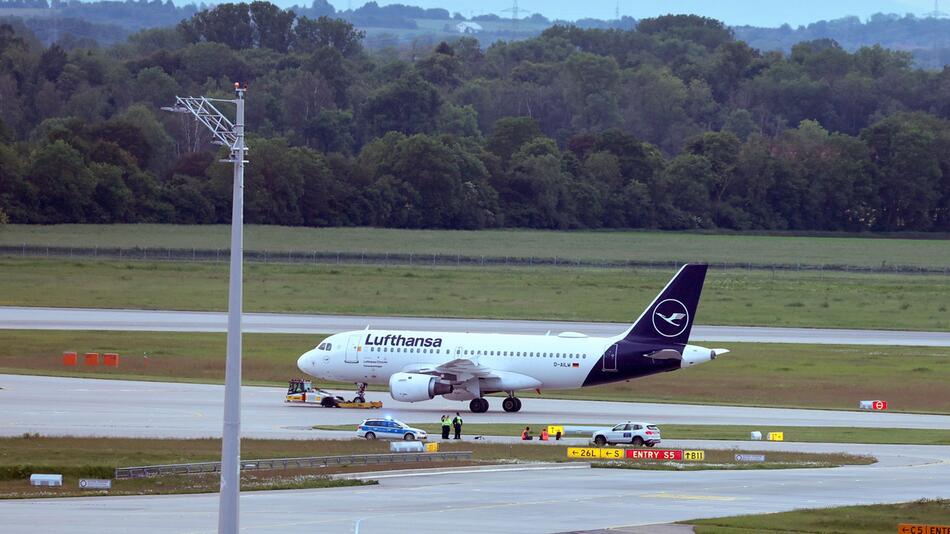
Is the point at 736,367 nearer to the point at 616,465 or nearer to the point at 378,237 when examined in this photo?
the point at 616,465

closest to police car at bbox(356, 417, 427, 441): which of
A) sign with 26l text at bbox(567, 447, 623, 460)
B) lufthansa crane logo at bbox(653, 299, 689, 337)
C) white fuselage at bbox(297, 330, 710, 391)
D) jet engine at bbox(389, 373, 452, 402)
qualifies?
sign with 26l text at bbox(567, 447, 623, 460)

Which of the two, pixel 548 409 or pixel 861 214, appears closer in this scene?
pixel 548 409

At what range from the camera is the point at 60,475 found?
40.3m

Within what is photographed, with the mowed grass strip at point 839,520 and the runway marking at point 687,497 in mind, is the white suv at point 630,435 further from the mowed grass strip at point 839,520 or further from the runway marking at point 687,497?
the mowed grass strip at point 839,520

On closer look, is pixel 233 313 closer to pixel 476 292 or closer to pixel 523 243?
pixel 476 292

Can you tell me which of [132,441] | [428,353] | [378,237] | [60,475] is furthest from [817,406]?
[378,237]

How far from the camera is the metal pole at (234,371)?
2584 cm

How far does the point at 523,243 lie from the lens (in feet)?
552

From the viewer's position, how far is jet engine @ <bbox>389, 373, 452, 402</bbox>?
61.3 m

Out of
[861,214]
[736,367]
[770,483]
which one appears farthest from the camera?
[861,214]

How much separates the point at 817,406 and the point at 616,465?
910 inches

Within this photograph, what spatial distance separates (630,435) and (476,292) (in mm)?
63447

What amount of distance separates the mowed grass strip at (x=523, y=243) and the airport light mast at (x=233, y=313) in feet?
388

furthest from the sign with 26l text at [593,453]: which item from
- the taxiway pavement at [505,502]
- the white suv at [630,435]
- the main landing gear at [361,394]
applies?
the main landing gear at [361,394]
